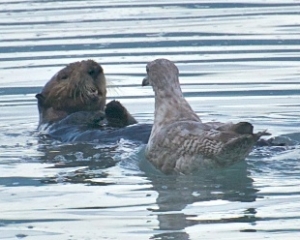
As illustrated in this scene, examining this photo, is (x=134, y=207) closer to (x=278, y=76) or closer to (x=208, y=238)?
(x=208, y=238)

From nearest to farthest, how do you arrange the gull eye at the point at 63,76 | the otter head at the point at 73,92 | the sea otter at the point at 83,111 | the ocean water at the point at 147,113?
the ocean water at the point at 147,113 → the sea otter at the point at 83,111 → the otter head at the point at 73,92 → the gull eye at the point at 63,76

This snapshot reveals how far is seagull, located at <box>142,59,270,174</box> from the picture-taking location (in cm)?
662

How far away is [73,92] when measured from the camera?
29.8 feet

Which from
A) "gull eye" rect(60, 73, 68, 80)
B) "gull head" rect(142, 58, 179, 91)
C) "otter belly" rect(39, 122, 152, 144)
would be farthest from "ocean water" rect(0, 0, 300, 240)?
"gull head" rect(142, 58, 179, 91)

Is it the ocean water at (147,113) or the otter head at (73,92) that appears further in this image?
the otter head at (73,92)

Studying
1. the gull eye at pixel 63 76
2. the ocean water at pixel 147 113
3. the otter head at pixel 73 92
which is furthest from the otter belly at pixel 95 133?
the gull eye at pixel 63 76

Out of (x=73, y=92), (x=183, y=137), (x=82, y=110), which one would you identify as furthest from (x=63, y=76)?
(x=183, y=137)

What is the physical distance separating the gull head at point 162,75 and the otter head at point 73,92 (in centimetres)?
133

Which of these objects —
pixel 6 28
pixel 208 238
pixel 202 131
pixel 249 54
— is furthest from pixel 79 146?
pixel 6 28

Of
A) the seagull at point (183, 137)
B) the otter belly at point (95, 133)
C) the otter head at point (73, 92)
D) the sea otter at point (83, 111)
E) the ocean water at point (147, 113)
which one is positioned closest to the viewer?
the ocean water at point (147, 113)

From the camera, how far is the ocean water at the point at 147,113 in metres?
6.09

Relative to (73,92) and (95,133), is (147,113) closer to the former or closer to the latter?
(73,92)

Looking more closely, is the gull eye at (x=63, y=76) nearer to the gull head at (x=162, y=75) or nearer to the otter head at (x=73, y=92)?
the otter head at (x=73, y=92)

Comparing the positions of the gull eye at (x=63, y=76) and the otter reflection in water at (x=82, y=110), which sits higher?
the gull eye at (x=63, y=76)
